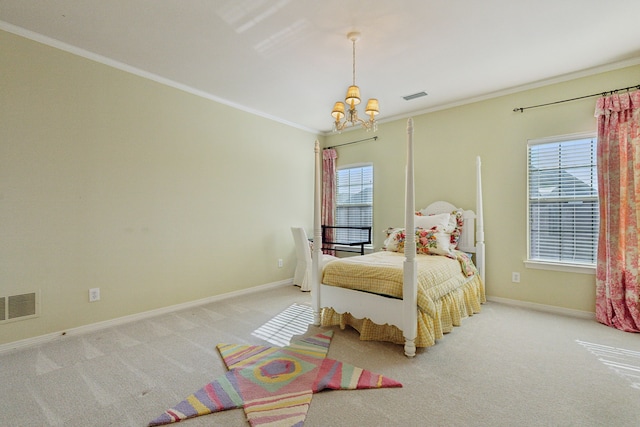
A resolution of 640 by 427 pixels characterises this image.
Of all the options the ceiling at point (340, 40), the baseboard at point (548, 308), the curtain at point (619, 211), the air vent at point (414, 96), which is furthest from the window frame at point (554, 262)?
the air vent at point (414, 96)

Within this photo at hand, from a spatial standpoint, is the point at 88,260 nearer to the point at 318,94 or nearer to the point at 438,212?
the point at 318,94

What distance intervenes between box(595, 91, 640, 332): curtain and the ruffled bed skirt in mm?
1183

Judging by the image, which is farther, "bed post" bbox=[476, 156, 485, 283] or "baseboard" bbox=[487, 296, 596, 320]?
"bed post" bbox=[476, 156, 485, 283]

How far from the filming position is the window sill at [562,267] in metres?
3.15

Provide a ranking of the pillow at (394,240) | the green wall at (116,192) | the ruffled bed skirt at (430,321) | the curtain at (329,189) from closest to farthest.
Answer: the ruffled bed skirt at (430,321) < the green wall at (116,192) < the pillow at (394,240) < the curtain at (329,189)

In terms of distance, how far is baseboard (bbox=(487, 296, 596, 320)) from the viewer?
3.17 m

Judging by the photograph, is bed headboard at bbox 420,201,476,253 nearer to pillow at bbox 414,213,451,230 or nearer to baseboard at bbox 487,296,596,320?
pillow at bbox 414,213,451,230

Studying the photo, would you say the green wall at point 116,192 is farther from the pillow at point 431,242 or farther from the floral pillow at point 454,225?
the floral pillow at point 454,225

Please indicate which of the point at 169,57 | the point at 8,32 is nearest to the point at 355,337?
the point at 169,57

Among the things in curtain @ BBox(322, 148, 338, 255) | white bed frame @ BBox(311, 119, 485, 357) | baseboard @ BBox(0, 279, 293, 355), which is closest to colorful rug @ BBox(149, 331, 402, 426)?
white bed frame @ BBox(311, 119, 485, 357)

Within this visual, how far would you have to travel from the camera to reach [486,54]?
2.87 m

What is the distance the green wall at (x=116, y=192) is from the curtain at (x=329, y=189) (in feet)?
4.16

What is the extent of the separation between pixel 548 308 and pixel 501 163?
5.73 feet

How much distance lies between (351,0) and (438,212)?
286 cm
